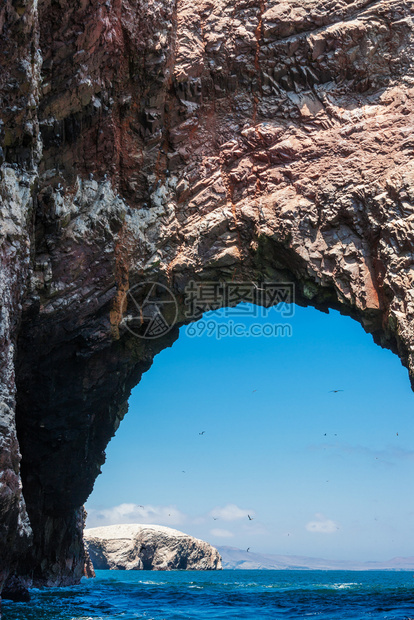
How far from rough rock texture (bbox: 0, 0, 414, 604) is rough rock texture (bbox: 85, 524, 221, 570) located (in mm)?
60231

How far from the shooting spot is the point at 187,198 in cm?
1538

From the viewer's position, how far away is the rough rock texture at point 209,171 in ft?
42.5

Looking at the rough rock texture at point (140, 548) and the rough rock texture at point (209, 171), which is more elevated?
the rough rock texture at point (209, 171)

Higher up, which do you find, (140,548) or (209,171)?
(209,171)

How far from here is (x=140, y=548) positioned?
68.5m

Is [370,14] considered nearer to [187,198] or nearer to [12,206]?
[187,198]

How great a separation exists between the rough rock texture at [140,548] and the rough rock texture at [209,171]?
198 ft

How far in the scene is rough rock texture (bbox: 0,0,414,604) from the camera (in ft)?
42.5

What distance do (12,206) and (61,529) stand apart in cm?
1645

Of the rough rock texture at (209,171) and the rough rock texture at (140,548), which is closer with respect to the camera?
the rough rock texture at (209,171)

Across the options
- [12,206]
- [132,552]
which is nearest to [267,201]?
[12,206]

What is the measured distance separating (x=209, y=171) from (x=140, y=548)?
64158 millimetres

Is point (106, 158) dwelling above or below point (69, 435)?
above

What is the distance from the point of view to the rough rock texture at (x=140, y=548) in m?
69.7
